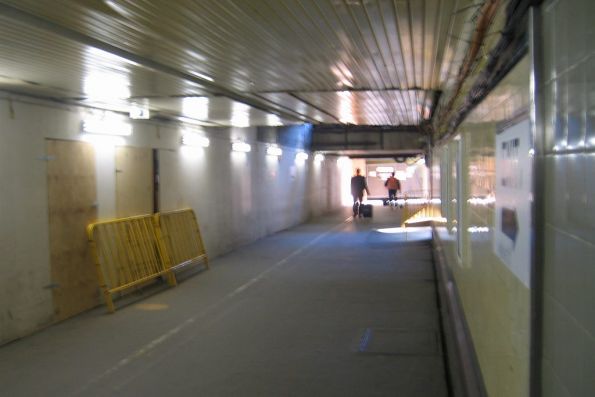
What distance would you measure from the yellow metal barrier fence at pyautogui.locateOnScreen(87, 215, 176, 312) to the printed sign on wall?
19.9 ft

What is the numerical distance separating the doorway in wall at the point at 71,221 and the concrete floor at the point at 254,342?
0.29 m

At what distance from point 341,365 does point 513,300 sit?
327cm

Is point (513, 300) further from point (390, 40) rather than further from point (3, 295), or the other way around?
point (3, 295)

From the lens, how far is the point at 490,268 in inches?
130

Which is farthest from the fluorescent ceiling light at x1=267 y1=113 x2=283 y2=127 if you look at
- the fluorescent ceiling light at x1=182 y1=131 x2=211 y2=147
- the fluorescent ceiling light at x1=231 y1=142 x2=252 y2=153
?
the fluorescent ceiling light at x1=231 y1=142 x2=252 y2=153

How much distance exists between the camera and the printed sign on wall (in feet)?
6.79

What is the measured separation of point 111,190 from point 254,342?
3547 millimetres

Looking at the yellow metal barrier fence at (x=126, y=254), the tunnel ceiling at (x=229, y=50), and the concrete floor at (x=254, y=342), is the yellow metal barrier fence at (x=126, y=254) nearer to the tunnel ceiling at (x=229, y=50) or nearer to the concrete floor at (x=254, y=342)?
the concrete floor at (x=254, y=342)

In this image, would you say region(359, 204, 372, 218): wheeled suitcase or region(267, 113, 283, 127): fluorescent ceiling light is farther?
region(359, 204, 372, 218): wheeled suitcase

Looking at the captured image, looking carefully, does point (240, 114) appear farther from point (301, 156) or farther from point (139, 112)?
point (301, 156)

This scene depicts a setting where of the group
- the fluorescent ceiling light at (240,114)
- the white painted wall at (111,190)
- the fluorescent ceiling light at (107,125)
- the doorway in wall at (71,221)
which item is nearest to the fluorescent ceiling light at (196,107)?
the fluorescent ceiling light at (240,114)

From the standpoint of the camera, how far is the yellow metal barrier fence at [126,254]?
307 inches

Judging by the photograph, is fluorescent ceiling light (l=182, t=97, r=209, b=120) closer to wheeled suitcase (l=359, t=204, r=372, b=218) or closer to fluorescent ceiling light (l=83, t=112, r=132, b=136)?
fluorescent ceiling light (l=83, t=112, r=132, b=136)

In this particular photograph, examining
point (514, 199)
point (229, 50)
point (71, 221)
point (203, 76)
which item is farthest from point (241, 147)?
point (514, 199)
